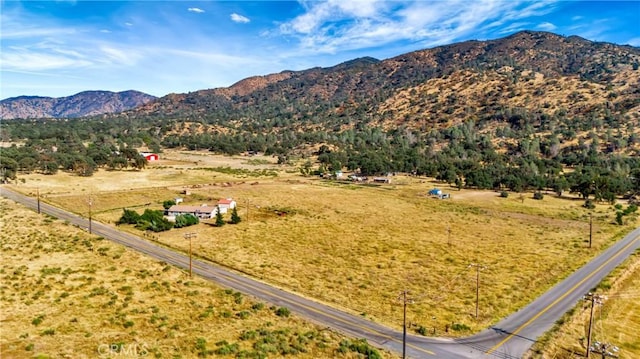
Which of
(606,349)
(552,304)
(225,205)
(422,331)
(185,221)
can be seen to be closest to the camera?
(606,349)

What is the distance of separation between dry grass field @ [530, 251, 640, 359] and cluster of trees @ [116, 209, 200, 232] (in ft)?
206

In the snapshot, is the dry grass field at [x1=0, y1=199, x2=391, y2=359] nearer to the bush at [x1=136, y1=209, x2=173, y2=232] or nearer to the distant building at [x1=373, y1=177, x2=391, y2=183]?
the bush at [x1=136, y1=209, x2=173, y2=232]

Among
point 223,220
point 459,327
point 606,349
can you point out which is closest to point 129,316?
point 459,327

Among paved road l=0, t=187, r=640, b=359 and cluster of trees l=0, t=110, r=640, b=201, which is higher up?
cluster of trees l=0, t=110, r=640, b=201

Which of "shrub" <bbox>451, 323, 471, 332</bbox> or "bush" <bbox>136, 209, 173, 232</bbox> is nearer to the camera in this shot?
"shrub" <bbox>451, 323, 471, 332</bbox>

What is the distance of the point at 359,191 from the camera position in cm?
12694

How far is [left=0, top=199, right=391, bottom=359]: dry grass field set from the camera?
106ft

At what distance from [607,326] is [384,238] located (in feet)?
122

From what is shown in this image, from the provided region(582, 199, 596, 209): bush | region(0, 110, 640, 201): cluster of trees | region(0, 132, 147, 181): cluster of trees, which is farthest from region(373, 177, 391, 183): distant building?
region(0, 132, 147, 181): cluster of trees

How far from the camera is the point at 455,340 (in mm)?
36312

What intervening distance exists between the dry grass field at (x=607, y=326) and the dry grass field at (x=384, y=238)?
567cm

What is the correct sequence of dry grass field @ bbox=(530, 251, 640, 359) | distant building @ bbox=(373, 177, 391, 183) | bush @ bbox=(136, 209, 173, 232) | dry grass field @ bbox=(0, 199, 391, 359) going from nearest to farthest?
dry grass field @ bbox=(0, 199, 391, 359)
dry grass field @ bbox=(530, 251, 640, 359)
bush @ bbox=(136, 209, 173, 232)
distant building @ bbox=(373, 177, 391, 183)

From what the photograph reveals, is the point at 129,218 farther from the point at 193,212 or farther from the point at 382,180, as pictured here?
the point at 382,180

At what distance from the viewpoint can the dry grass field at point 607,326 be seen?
3475 cm
